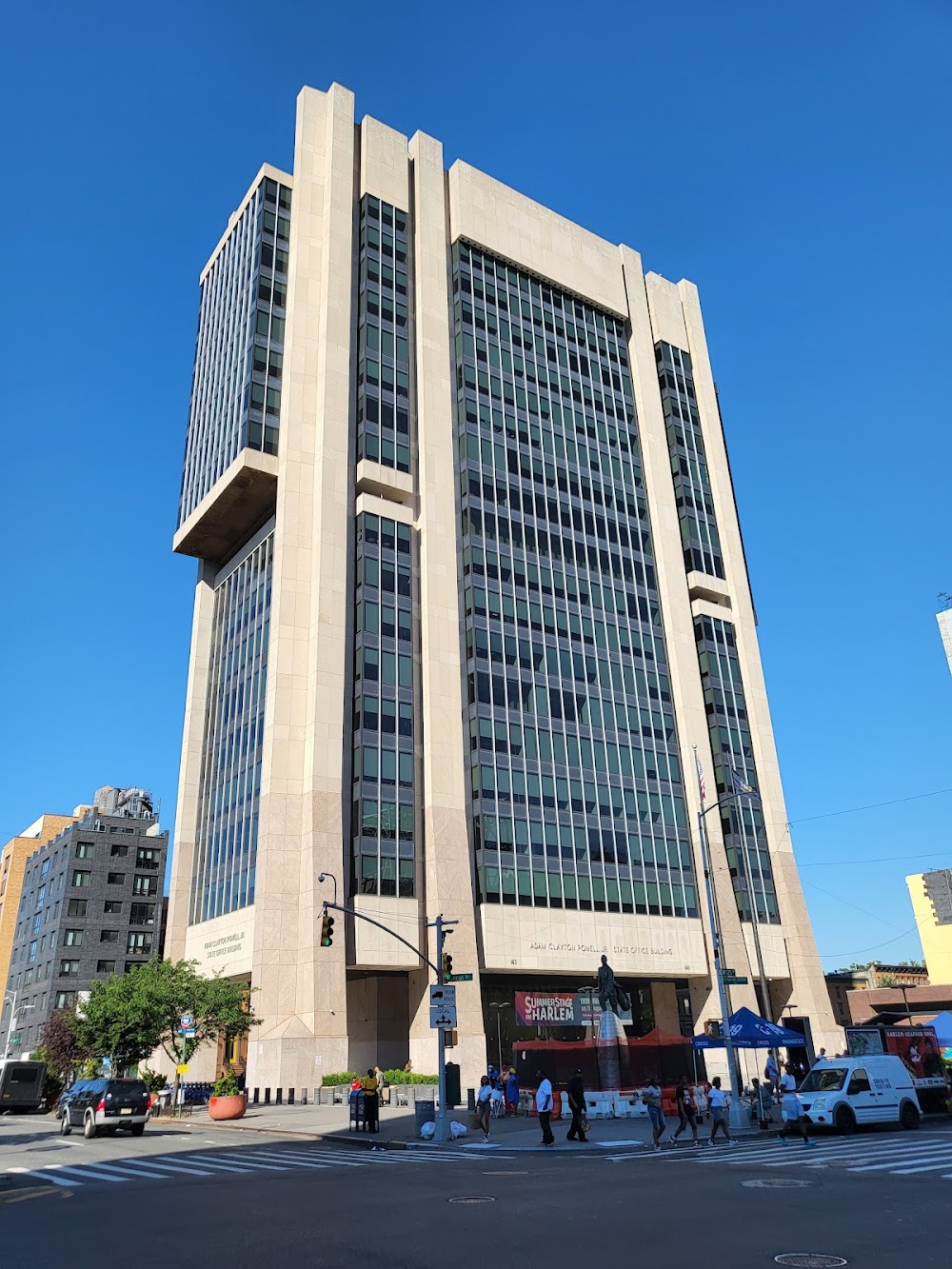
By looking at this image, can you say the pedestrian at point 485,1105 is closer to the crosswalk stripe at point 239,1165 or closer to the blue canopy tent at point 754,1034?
the crosswalk stripe at point 239,1165

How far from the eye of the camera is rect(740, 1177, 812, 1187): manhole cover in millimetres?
16547

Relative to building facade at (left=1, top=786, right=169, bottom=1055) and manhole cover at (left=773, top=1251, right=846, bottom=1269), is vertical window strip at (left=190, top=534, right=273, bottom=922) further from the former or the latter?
manhole cover at (left=773, top=1251, right=846, bottom=1269)

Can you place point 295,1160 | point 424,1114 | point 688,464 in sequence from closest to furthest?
point 295,1160 → point 424,1114 → point 688,464

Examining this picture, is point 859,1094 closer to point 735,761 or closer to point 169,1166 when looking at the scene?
point 169,1166

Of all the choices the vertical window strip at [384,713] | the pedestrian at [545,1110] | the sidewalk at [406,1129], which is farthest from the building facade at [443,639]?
the pedestrian at [545,1110]

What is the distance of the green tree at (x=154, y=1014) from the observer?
4778 cm

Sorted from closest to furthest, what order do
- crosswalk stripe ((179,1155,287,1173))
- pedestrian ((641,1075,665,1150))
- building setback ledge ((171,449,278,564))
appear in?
crosswalk stripe ((179,1155,287,1173)), pedestrian ((641,1075,665,1150)), building setback ledge ((171,449,278,564))

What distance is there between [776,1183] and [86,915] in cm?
9702

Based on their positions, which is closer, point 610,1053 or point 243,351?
point 610,1053

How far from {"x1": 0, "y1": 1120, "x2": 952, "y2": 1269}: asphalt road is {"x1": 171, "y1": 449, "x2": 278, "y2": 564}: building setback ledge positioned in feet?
172

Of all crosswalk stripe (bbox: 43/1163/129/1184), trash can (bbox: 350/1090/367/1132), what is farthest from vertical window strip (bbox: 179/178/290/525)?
crosswalk stripe (bbox: 43/1163/129/1184)

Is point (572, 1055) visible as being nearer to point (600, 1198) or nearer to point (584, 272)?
point (600, 1198)

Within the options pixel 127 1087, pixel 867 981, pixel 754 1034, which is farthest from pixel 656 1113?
A: pixel 867 981

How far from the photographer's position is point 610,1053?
3788 cm
